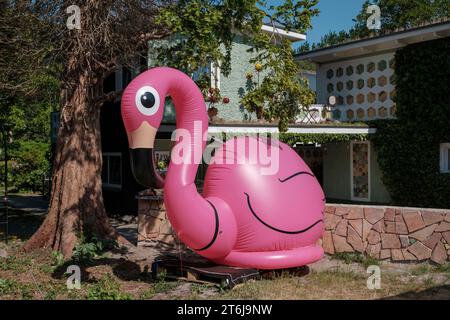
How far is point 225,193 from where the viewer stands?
7477 millimetres

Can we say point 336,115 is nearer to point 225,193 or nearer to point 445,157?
point 445,157

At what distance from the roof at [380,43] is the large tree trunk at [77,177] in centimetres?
964

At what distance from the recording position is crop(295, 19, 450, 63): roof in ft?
47.7

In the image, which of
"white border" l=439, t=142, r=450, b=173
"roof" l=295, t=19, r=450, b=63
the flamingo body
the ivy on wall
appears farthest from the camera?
"white border" l=439, t=142, r=450, b=173

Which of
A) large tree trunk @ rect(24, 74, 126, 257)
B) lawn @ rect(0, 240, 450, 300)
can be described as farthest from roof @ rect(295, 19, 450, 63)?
large tree trunk @ rect(24, 74, 126, 257)

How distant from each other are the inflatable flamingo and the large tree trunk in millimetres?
4000

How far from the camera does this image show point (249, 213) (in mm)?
7316

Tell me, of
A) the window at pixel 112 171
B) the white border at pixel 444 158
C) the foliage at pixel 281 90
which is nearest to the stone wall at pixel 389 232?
the foliage at pixel 281 90

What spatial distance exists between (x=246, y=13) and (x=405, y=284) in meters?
5.83

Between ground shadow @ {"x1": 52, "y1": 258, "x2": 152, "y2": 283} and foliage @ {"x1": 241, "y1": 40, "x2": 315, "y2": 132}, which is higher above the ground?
foliage @ {"x1": 241, "y1": 40, "x2": 315, "y2": 132}

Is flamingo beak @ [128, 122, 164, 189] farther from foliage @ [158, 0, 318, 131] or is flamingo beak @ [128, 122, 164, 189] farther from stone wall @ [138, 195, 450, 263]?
stone wall @ [138, 195, 450, 263]

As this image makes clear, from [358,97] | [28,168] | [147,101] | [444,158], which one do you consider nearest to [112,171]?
[358,97]

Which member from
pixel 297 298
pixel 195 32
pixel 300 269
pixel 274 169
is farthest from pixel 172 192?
pixel 195 32

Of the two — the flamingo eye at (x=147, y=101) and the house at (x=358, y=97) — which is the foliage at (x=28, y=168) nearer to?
the house at (x=358, y=97)
